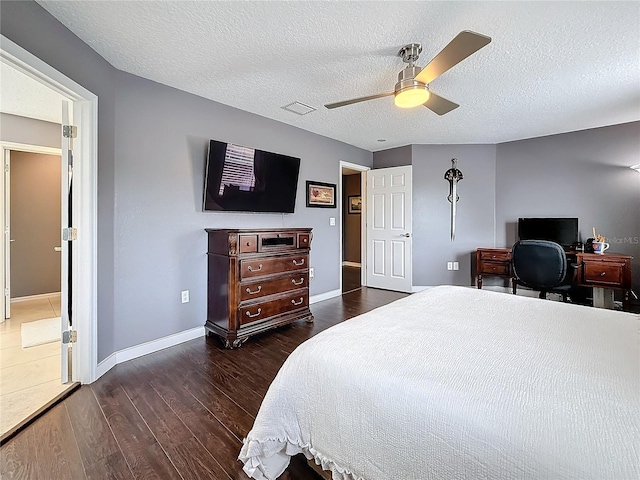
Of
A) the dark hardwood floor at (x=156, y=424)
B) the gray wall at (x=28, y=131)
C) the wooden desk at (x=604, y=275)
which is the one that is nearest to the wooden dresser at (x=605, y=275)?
the wooden desk at (x=604, y=275)

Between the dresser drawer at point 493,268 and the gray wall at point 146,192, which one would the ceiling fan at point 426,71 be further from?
the dresser drawer at point 493,268

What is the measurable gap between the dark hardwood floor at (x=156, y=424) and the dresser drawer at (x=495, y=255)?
10.6 ft

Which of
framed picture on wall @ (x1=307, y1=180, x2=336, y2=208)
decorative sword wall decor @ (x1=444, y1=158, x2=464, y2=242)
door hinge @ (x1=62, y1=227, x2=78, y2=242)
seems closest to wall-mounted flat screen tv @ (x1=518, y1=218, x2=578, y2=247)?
decorative sword wall decor @ (x1=444, y1=158, x2=464, y2=242)

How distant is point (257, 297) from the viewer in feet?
9.52

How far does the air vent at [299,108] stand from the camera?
3147 mm

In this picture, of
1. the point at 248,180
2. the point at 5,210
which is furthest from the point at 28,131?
the point at 248,180

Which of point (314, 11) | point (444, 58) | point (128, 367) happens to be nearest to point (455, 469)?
point (444, 58)

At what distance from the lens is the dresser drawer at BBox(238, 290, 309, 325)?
279 cm

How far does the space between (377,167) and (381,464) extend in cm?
484

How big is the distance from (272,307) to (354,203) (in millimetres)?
5195

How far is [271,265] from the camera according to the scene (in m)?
3.02

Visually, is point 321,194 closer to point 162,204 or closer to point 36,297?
point 162,204

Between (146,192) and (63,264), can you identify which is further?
(146,192)

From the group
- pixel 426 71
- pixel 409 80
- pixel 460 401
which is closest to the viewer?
pixel 460 401
